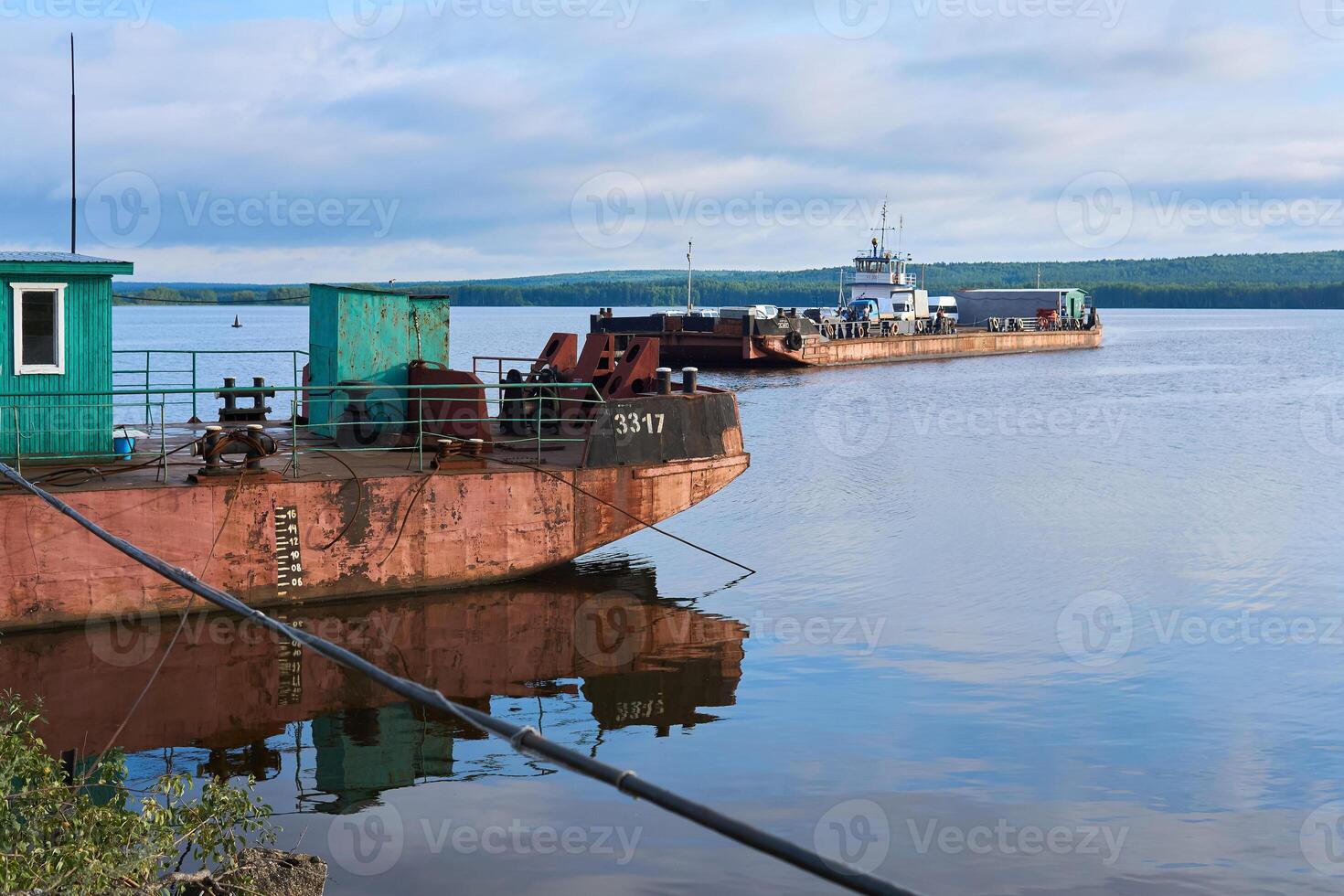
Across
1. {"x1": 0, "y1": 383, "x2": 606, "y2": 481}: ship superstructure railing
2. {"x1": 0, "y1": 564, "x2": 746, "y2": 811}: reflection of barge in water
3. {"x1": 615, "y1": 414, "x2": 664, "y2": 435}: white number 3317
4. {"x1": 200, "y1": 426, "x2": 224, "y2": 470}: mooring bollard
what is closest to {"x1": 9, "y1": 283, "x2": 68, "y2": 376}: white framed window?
{"x1": 0, "y1": 383, "x2": 606, "y2": 481}: ship superstructure railing

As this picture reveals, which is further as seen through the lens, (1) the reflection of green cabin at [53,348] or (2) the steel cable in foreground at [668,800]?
(1) the reflection of green cabin at [53,348]

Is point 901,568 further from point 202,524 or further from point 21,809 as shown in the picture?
point 21,809

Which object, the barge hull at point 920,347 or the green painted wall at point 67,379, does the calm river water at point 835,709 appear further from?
the barge hull at point 920,347

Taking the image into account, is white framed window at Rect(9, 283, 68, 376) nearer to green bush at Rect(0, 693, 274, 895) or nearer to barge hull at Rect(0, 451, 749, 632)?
barge hull at Rect(0, 451, 749, 632)

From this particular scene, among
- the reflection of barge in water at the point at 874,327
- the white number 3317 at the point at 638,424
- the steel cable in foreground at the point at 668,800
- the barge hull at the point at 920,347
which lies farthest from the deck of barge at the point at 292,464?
the barge hull at the point at 920,347

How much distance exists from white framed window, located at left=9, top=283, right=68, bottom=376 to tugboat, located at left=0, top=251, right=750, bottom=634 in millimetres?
20

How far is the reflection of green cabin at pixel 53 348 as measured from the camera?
13852 mm

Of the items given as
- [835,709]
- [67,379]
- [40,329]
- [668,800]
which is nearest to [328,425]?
[67,379]

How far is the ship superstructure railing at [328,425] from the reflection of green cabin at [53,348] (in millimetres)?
21

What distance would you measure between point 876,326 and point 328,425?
6824cm

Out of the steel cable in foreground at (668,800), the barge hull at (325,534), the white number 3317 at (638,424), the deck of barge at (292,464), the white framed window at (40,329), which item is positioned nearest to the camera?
the steel cable in foreground at (668,800)

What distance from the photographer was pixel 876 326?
265ft

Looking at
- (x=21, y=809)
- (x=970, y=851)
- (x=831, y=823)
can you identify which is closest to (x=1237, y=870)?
(x=970, y=851)

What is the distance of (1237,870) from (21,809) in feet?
28.5
